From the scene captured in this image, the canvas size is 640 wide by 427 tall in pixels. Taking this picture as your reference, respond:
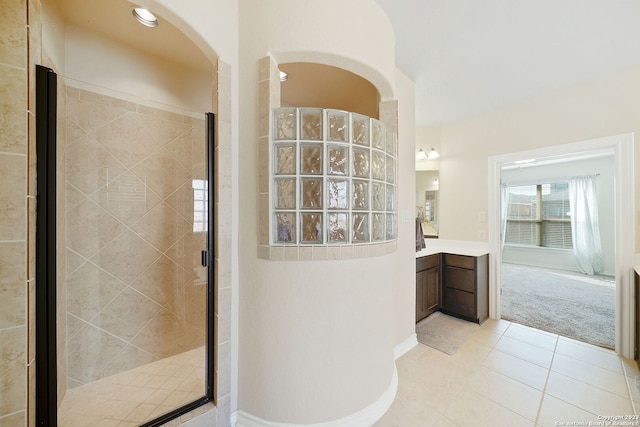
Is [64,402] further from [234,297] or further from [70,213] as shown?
[234,297]

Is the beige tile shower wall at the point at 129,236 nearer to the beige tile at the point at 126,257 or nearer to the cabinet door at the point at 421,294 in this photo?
the beige tile at the point at 126,257

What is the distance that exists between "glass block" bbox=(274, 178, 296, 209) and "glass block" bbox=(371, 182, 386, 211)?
48cm

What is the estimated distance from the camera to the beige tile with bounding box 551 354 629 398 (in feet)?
5.55

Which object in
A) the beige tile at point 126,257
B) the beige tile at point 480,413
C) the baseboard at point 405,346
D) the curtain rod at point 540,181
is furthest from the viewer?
the curtain rod at point 540,181

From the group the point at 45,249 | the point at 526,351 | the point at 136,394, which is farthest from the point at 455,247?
the point at 45,249

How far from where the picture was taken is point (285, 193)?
1.30m

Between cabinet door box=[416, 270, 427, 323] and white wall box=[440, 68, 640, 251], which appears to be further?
cabinet door box=[416, 270, 427, 323]

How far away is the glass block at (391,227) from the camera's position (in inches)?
62.7

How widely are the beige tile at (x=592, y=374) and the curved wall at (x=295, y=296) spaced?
5.79ft

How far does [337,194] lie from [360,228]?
253mm

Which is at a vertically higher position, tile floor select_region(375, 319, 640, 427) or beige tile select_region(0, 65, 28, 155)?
beige tile select_region(0, 65, 28, 155)

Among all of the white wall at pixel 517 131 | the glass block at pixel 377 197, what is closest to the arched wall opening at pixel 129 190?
the glass block at pixel 377 197

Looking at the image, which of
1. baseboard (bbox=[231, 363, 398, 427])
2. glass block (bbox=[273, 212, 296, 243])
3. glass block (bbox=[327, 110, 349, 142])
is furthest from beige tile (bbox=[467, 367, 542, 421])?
glass block (bbox=[327, 110, 349, 142])

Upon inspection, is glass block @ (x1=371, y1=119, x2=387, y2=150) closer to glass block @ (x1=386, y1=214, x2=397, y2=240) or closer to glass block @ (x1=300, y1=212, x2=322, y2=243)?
glass block @ (x1=386, y1=214, x2=397, y2=240)
